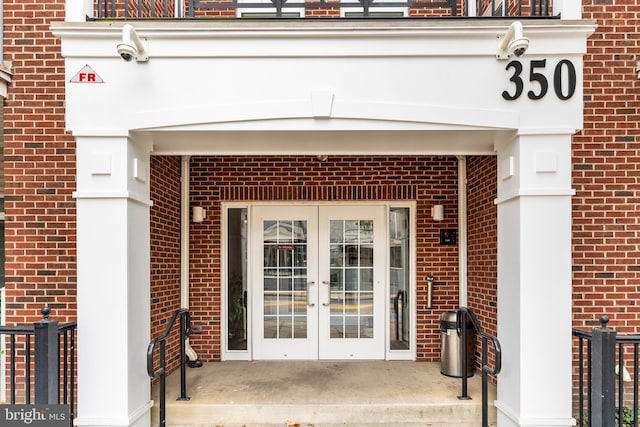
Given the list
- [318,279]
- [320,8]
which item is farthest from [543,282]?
[318,279]

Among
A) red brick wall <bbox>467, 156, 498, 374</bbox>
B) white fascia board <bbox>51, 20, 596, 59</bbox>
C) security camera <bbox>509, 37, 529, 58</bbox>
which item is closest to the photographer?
security camera <bbox>509, 37, 529, 58</bbox>

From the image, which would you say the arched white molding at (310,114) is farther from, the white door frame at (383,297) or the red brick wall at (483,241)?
the white door frame at (383,297)

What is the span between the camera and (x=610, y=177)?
4320 millimetres

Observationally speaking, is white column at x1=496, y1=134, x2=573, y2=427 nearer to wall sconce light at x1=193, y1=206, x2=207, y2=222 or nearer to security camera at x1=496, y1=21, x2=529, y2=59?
security camera at x1=496, y1=21, x2=529, y2=59

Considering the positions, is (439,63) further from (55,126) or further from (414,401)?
(55,126)

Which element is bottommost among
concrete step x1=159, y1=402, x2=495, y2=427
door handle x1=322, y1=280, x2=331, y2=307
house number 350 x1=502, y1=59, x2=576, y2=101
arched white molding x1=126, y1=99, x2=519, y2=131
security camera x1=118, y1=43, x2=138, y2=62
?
concrete step x1=159, y1=402, x2=495, y2=427

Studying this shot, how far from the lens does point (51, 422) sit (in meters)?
3.43

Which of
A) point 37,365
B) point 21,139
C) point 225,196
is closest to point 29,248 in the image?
point 21,139

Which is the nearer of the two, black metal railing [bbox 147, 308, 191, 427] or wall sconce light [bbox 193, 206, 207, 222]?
black metal railing [bbox 147, 308, 191, 427]

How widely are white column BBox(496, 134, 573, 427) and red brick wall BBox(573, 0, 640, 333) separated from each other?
0.87 metres

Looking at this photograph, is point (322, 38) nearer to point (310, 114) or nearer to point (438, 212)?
point (310, 114)

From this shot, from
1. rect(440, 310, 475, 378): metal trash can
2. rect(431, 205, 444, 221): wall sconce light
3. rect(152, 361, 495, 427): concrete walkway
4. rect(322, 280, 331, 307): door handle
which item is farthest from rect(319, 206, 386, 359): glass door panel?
rect(440, 310, 475, 378): metal trash can

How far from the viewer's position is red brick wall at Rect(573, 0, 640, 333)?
4.31 meters

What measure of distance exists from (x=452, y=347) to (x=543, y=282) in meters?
1.90
